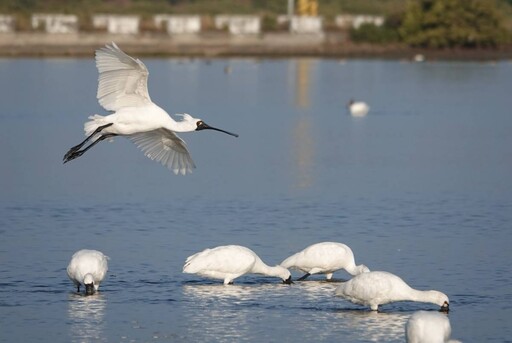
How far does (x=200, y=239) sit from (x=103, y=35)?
44.7m

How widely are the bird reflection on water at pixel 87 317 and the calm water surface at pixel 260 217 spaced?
0.02 meters

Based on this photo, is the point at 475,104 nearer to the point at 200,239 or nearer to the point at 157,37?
the point at 200,239

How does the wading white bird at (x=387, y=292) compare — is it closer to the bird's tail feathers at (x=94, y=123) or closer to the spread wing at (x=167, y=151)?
the bird's tail feathers at (x=94, y=123)

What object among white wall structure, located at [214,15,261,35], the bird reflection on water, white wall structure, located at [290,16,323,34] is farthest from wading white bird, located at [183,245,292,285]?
white wall structure, located at [290,16,323,34]

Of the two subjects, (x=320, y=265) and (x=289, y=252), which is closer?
(x=320, y=265)

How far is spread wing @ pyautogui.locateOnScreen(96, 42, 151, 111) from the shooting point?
12008 millimetres

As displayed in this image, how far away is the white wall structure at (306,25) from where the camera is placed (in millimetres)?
60312

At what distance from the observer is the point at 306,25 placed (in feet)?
199

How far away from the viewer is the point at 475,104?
105 feet

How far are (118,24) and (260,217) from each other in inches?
1760

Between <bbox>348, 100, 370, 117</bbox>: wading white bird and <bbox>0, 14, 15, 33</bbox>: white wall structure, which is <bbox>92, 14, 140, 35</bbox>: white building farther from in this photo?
<bbox>348, 100, 370, 117</bbox>: wading white bird

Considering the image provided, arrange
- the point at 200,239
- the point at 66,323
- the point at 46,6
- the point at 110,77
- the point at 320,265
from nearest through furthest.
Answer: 1. the point at 66,323
2. the point at 320,265
3. the point at 110,77
4. the point at 200,239
5. the point at 46,6

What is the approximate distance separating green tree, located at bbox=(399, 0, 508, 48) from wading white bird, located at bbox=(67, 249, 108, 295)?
4697cm

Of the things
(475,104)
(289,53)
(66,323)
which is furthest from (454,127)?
(289,53)
